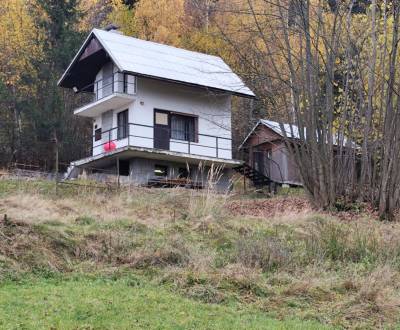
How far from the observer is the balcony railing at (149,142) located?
2934 cm

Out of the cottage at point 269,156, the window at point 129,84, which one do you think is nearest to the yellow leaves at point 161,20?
the cottage at point 269,156

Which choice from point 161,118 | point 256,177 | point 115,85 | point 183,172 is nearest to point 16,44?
point 115,85

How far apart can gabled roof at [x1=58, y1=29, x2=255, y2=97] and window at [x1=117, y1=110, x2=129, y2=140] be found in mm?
2854

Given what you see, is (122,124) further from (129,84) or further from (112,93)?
(129,84)

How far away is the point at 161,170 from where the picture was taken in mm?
30500

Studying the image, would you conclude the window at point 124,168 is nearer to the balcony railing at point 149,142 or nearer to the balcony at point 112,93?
the balcony railing at point 149,142

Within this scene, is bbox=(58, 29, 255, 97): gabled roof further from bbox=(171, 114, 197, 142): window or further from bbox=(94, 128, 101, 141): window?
bbox=(94, 128, 101, 141): window

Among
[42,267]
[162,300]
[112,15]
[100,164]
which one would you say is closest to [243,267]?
[162,300]

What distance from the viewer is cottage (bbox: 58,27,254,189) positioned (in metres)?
29.5

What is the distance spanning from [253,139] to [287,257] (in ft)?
84.3

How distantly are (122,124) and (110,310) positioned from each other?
24.2m

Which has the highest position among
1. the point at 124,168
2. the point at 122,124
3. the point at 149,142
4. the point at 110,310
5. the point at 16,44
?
the point at 16,44

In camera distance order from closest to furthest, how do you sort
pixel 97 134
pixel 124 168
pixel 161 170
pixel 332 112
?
pixel 332 112 < pixel 124 168 < pixel 161 170 < pixel 97 134

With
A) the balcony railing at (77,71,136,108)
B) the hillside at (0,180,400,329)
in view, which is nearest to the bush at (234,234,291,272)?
the hillside at (0,180,400,329)
